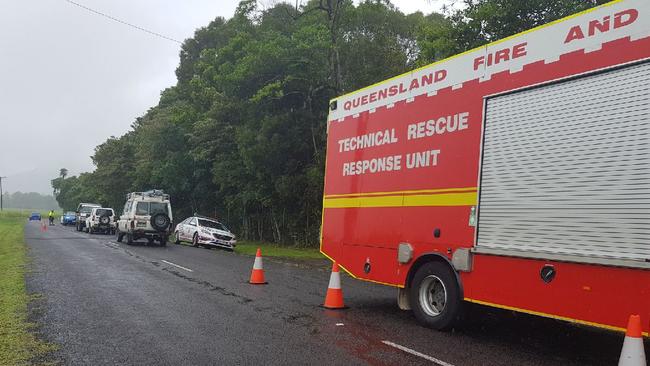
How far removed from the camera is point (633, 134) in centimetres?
533

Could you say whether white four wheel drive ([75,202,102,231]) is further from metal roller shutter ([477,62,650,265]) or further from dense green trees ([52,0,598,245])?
metal roller shutter ([477,62,650,265])

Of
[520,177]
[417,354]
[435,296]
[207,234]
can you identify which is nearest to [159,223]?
[207,234]

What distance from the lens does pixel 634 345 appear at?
4703mm

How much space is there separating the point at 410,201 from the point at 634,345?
380 cm

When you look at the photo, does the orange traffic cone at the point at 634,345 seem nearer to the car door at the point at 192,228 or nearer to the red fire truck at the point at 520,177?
the red fire truck at the point at 520,177

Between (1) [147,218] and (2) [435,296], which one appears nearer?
(2) [435,296]

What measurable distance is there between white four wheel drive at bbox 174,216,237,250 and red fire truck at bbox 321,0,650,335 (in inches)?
686

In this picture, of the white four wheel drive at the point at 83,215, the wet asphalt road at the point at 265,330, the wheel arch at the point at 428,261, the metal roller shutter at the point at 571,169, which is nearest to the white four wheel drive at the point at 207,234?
the wet asphalt road at the point at 265,330

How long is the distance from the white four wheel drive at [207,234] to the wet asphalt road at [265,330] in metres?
13.6

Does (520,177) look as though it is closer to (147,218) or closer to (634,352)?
(634,352)

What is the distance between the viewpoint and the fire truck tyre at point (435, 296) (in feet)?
23.5

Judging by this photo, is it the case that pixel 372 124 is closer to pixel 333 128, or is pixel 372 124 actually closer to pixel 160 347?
pixel 333 128

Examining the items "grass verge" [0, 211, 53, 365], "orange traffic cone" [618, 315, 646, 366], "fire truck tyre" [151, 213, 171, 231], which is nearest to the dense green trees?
"fire truck tyre" [151, 213, 171, 231]

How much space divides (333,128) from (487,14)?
30.2 feet
